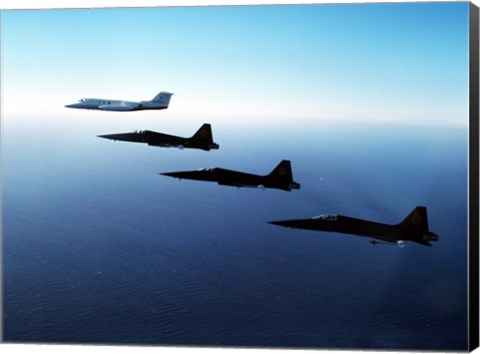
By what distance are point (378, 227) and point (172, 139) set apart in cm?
276

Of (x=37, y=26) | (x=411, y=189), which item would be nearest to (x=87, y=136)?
(x=37, y=26)

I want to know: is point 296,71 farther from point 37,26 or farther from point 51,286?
point 51,286

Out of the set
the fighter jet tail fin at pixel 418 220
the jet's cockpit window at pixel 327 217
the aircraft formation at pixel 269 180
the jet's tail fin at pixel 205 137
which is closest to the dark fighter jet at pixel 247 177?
the aircraft formation at pixel 269 180

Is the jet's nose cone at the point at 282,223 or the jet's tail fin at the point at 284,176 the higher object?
the jet's tail fin at the point at 284,176

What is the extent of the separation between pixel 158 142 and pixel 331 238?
8.08 ft

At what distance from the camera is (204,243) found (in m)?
8.86

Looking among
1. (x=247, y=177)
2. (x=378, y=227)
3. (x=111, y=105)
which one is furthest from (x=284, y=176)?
(x=111, y=105)

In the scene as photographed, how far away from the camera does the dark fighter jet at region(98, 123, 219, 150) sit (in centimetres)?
859

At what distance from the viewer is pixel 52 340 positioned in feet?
28.6

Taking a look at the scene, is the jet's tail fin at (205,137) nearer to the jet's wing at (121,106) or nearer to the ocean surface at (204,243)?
the ocean surface at (204,243)

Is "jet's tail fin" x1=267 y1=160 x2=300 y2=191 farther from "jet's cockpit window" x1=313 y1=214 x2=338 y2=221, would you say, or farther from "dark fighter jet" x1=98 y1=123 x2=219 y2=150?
"dark fighter jet" x1=98 y1=123 x2=219 y2=150

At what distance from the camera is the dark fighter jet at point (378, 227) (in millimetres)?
8188

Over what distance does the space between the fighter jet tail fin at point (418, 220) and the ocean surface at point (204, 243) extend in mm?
132

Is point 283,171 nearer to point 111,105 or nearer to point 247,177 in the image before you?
point 247,177
